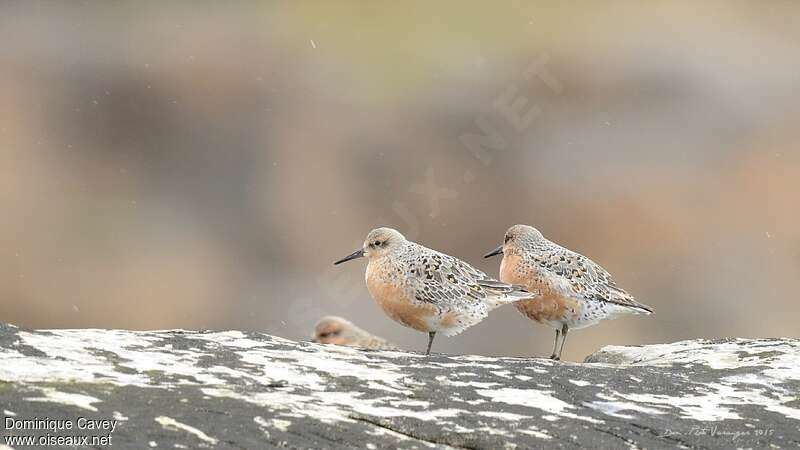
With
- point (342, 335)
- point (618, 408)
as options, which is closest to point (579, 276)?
point (618, 408)

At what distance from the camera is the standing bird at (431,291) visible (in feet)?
24.2

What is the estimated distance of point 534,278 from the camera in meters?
7.96

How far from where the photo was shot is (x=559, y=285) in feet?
26.1

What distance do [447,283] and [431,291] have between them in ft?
0.45

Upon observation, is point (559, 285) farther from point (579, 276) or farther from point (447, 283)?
point (447, 283)

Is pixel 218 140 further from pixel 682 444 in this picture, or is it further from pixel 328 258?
pixel 682 444

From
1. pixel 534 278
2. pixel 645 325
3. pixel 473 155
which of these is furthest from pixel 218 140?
pixel 534 278

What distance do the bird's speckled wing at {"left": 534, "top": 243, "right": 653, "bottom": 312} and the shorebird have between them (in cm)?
441

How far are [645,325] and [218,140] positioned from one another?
802 cm

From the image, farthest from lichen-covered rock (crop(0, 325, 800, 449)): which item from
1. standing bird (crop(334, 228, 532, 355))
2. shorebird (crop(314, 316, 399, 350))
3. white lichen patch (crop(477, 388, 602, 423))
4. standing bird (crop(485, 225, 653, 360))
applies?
shorebird (crop(314, 316, 399, 350))

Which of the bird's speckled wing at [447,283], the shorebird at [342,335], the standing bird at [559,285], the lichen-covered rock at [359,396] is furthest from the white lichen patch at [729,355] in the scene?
the shorebird at [342,335]

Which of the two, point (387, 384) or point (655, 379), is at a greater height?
point (655, 379)

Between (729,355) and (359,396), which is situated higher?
(729,355)

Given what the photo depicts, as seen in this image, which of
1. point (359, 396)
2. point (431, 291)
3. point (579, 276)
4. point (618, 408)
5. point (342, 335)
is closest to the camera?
point (359, 396)
